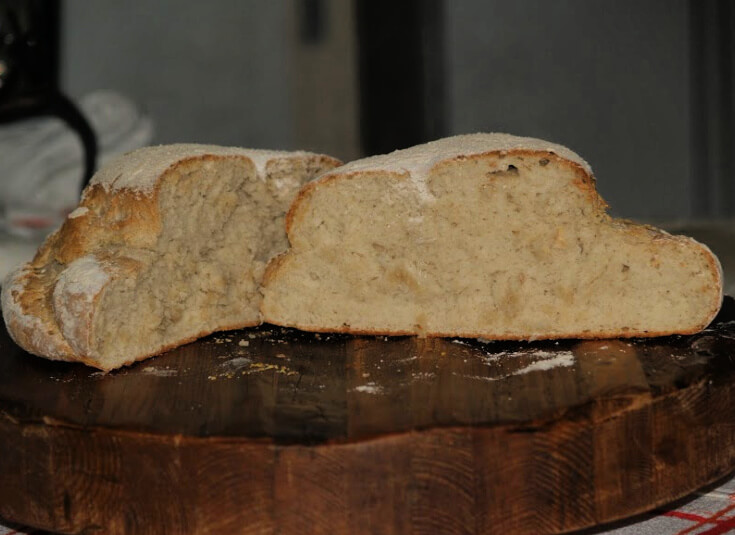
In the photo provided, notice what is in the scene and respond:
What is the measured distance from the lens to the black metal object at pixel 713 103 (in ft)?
26.4

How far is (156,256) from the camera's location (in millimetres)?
3133

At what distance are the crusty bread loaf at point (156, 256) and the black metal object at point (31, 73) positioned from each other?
1.96 meters

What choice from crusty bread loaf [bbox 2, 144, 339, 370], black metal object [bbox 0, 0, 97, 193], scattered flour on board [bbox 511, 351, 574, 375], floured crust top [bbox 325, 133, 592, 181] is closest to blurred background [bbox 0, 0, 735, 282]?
black metal object [bbox 0, 0, 97, 193]

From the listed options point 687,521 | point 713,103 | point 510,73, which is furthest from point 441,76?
point 687,521

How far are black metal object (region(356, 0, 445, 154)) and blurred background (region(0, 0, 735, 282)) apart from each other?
0.01 metres

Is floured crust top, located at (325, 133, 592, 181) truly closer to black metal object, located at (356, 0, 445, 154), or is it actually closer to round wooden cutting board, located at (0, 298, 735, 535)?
round wooden cutting board, located at (0, 298, 735, 535)

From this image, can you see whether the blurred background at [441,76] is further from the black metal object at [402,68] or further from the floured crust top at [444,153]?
the floured crust top at [444,153]

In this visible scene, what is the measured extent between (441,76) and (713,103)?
2.34 metres

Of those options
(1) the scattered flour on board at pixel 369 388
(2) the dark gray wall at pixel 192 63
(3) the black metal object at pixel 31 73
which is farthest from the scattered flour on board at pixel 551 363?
(2) the dark gray wall at pixel 192 63

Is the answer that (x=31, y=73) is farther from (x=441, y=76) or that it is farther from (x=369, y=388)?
(x=369, y=388)

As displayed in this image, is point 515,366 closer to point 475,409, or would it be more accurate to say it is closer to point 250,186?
point 475,409

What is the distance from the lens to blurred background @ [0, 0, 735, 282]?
8.09 m

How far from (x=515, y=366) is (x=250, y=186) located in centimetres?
124

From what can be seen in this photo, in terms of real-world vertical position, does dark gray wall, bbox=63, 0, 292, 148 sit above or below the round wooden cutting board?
above
